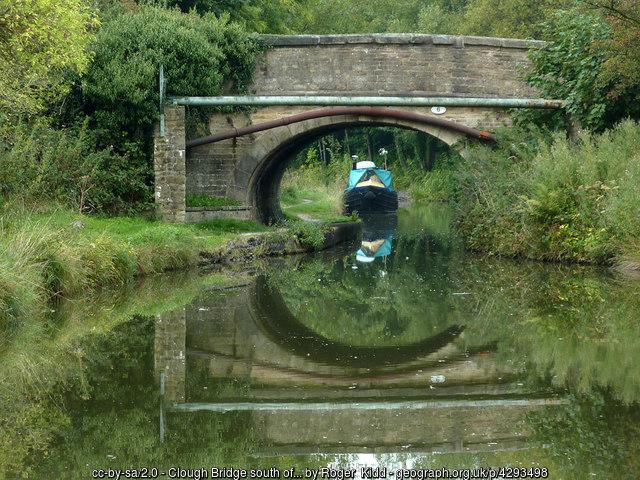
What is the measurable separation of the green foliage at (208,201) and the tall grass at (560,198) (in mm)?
4850

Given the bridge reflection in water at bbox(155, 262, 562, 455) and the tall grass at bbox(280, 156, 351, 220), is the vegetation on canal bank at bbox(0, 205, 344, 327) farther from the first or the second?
the tall grass at bbox(280, 156, 351, 220)

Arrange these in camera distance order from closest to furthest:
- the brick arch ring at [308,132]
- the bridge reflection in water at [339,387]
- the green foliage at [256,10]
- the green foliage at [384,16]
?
the bridge reflection in water at [339,387] < the brick arch ring at [308,132] < the green foliage at [256,10] < the green foliage at [384,16]

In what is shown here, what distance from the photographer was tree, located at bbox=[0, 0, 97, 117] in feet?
45.3

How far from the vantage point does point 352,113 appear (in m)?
22.1

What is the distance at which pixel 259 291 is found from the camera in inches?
585

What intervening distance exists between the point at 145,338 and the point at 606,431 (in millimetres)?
5151

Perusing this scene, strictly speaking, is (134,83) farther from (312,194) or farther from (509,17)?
(509,17)

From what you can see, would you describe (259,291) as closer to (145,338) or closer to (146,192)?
(145,338)

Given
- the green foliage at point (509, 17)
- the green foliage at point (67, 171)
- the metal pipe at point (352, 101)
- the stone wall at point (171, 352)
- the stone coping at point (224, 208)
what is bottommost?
the stone wall at point (171, 352)

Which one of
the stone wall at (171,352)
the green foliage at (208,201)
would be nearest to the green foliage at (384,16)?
the green foliage at (208,201)

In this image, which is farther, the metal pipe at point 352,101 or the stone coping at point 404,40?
the stone coping at point 404,40

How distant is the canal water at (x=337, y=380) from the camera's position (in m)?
6.54

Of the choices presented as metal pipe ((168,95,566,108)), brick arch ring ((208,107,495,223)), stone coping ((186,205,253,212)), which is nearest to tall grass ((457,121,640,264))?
metal pipe ((168,95,566,108))

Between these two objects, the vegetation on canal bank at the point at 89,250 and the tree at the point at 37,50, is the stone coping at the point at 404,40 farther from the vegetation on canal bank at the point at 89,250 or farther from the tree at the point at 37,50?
the tree at the point at 37,50
